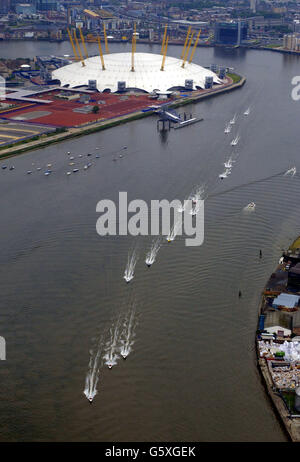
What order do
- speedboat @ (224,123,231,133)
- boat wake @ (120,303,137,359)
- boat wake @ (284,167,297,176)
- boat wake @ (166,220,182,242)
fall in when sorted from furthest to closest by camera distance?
speedboat @ (224,123,231,133), boat wake @ (284,167,297,176), boat wake @ (166,220,182,242), boat wake @ (120,303,137,359)

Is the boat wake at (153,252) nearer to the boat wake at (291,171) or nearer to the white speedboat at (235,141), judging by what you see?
the boat wake at (291,171)

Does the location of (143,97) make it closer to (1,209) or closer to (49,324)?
(1,209)

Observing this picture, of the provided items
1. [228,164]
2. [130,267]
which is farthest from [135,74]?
[130,267]

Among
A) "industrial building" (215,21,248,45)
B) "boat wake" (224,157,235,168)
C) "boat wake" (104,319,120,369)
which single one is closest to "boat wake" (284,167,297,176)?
"boat wake" (224,157,235,168)

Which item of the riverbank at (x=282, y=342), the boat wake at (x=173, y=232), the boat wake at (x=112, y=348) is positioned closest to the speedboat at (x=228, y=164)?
the boat wake at (x=173, y=232)

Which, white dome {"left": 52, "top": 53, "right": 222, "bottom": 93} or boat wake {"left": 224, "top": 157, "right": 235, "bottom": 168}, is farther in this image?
white dome {"left": 52, "top": 53, "right": 222, "bottom": 93}

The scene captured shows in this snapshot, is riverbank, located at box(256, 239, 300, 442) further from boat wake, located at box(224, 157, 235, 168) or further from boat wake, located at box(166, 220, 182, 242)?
boat wake, located at box(224, 157, 235, 168)

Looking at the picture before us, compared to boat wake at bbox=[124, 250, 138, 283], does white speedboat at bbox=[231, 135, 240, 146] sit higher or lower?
higher
